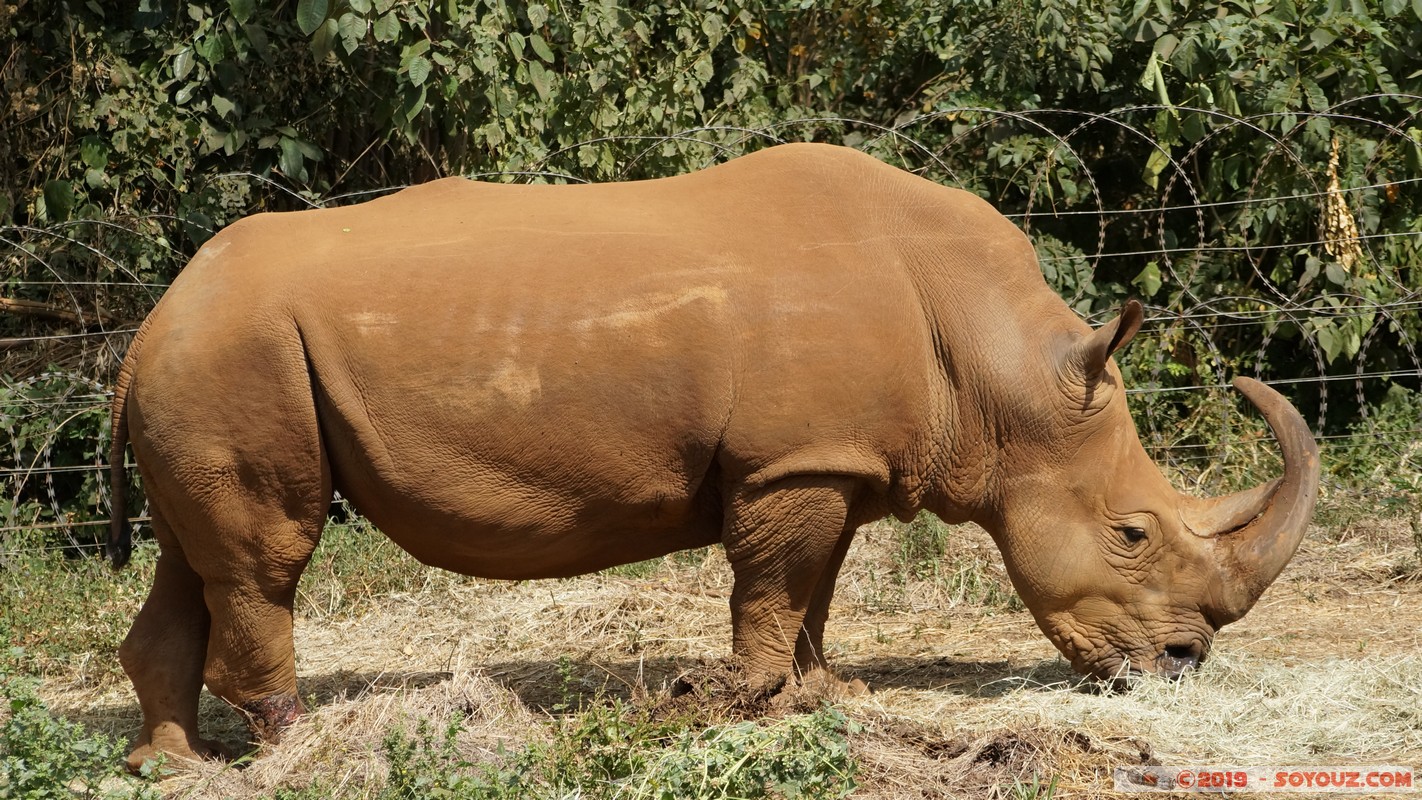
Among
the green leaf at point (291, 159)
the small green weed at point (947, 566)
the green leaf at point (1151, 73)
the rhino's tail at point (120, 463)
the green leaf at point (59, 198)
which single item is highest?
the green leaf at point (1151, 73)

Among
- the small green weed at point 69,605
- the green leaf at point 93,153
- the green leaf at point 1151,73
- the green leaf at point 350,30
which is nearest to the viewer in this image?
the small green weed at point 69,605

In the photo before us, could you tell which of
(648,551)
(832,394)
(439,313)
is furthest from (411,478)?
(832,394)

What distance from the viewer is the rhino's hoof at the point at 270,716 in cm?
550

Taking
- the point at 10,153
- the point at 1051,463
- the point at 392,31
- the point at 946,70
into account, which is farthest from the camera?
the point at 946,70

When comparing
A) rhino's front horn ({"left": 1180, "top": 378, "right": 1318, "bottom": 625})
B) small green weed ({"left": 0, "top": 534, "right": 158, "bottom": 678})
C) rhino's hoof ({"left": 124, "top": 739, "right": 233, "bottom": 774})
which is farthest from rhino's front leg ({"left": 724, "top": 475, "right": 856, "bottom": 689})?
small green weed ({"left": 0, "top": 534, "right": 158, "bottom": 678})

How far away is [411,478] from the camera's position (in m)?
5.33

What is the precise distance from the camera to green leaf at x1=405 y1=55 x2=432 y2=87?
823 cm

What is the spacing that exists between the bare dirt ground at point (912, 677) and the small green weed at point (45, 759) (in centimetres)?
42

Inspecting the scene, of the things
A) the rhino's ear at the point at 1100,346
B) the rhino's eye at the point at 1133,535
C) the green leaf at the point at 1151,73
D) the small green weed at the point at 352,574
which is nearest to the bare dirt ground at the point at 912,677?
the small green weed at the point at 352,574

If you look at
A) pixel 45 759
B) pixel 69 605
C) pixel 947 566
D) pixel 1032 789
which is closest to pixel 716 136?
pixel 947 566

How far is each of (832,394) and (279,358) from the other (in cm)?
185

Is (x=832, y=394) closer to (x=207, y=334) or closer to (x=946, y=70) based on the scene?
(x=207, y=334)

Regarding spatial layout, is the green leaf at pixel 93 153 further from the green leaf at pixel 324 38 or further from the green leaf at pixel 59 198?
the green leaf at pixel 324 38

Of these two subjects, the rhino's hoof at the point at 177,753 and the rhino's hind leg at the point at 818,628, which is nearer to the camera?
the rhino's hoof at the point at 177,753
